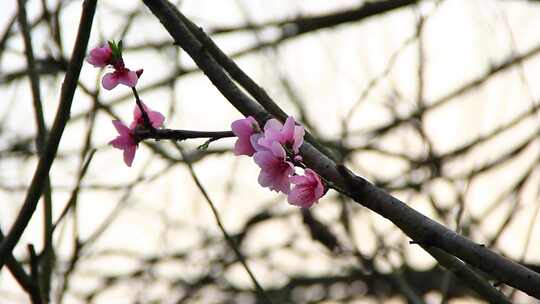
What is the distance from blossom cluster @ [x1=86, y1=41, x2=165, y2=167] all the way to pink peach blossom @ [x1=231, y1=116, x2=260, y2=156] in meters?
0.16

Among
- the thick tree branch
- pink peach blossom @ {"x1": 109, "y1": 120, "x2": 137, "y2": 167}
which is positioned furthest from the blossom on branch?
the thick tree branch

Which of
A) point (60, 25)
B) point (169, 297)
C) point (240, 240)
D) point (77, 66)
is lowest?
point (77, 66)

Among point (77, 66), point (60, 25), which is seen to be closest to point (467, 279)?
point (77, 66)

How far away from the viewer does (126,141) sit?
1276mm

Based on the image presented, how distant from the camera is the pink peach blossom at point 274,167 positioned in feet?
3.66

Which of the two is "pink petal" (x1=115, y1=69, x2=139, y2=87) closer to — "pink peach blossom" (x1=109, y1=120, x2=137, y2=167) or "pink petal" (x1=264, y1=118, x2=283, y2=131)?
"pink peach blossom" (x1=109, y1=120, x2=137, y2=167)

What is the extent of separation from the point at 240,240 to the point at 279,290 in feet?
1.11

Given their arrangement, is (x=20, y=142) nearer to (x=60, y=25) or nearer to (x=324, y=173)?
(x=60, y=25)

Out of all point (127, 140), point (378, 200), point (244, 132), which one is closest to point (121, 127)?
point (127, 140)

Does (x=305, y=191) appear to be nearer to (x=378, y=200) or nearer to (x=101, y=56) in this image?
(x=378, y=200)

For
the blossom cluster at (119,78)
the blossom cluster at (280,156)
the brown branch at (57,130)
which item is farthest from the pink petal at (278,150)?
the brown branch at (57,130)

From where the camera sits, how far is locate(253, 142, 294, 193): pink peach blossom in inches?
43.9

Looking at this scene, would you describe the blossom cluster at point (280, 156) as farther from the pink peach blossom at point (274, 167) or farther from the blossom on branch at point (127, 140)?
the blossom on branch at point (127, 140)

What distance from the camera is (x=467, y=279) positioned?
4.57 ft
